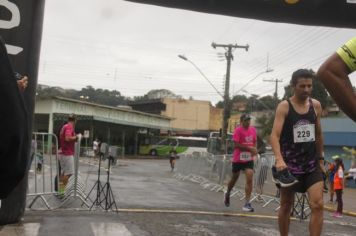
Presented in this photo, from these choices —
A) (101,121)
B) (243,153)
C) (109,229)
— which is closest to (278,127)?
(109,229)

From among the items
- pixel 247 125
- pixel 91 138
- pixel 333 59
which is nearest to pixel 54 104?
pixel 91 138

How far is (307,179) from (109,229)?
2.41 meters

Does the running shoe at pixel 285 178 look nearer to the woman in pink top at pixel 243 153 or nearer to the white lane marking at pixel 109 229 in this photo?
the white lane marking at pixel 109 229

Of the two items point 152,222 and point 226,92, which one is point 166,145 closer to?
point 226,92

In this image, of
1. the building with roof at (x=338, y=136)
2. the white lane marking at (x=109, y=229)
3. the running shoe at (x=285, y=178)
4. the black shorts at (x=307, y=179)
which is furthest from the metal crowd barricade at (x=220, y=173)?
the building with roof at (x=338, y=136)

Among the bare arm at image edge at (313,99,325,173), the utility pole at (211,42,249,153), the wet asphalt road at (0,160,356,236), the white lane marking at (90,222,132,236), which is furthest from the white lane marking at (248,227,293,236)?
the utility pole at (211,42,249,153)

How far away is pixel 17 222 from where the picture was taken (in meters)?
6.78

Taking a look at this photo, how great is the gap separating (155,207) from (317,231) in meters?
4.60

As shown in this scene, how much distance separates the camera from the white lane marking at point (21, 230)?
6.23 meters

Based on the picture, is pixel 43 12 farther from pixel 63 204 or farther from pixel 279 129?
pixel 63 204

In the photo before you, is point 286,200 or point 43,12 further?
point 43,12

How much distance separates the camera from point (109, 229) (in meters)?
6.89

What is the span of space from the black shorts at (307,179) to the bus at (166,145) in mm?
62224

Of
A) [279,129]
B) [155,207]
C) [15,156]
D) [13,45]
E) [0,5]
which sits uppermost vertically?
[0,5]
